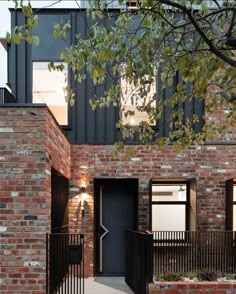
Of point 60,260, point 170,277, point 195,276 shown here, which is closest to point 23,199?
point 60,260

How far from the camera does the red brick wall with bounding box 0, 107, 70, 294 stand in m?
5.25

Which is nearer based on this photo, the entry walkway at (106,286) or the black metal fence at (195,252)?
the entry walkway at (106,286)

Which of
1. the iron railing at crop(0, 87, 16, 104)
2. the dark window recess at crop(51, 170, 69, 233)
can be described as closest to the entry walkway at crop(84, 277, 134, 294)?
the dark window recess at crop(51, 170, 69, 233)

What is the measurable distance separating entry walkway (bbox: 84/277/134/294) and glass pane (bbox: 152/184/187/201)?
1.95 meters

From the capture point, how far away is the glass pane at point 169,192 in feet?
28.8

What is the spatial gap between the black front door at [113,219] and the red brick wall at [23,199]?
3603 millimetres

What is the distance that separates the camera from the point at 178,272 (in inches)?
286

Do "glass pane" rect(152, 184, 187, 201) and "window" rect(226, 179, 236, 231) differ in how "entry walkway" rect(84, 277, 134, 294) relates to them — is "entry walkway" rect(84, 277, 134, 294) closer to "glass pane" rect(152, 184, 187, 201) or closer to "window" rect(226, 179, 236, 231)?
"glass pane" rect(152, 184, 187, 201)

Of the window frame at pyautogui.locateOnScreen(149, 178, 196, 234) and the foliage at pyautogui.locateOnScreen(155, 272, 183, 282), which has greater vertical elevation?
the window frame at pyautogui.locateOnScreen(149, 178, 196, 234)

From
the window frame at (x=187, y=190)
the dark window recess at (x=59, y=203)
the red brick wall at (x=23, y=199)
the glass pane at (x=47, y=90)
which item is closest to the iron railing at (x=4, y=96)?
the glass pane at (x=47, y=90)

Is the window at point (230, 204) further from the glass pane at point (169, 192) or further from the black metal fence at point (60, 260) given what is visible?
the black metal fence at point (60, 260)

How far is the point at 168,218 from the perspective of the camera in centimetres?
871

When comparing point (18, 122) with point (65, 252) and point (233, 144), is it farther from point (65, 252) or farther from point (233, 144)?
point (233, 144)

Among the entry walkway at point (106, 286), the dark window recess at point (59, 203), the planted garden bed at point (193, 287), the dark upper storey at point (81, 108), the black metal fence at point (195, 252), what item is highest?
the dark upper storey at point (81, 108)
